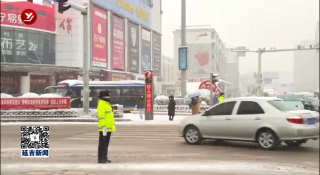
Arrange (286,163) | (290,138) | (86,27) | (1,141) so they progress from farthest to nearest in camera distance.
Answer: (290,138) < (286,163) < (86,27) < (1,141)

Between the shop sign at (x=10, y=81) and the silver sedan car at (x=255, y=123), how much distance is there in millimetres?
4667

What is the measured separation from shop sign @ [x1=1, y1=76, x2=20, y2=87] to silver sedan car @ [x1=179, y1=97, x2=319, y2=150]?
15.3 feet

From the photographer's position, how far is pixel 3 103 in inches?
94.0

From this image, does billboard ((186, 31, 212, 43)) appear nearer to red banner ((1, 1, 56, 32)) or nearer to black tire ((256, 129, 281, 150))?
black tire ((256, 129, 281, 150))

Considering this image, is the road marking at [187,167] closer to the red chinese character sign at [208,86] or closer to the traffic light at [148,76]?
the red chinese character sign at [208,86]

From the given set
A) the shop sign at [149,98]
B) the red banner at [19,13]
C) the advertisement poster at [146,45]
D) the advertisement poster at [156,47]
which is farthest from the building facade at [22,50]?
the shop sign at [149,98]

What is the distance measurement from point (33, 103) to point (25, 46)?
0.60 meters

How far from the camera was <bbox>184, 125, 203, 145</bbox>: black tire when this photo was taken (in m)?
8.80

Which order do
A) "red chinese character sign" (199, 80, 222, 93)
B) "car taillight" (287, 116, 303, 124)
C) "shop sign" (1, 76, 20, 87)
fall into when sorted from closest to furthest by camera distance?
"shop sign" (1, 76, 20, 87), "car taillight" (287, 116, 303, 124), "red chinese character sign" (199, 80, 222, 93)

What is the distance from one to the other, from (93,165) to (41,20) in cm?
345

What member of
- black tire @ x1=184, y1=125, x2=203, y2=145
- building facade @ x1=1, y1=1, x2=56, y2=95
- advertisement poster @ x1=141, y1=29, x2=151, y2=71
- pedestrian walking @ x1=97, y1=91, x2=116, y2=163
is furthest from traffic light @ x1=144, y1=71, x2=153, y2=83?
building facade @ x1=1, y1=1, x2=56, y2=95

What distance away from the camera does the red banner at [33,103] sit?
242cm

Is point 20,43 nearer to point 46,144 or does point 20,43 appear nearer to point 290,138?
point 46,144

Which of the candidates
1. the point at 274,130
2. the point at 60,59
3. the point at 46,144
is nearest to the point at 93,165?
the point at 60,59
